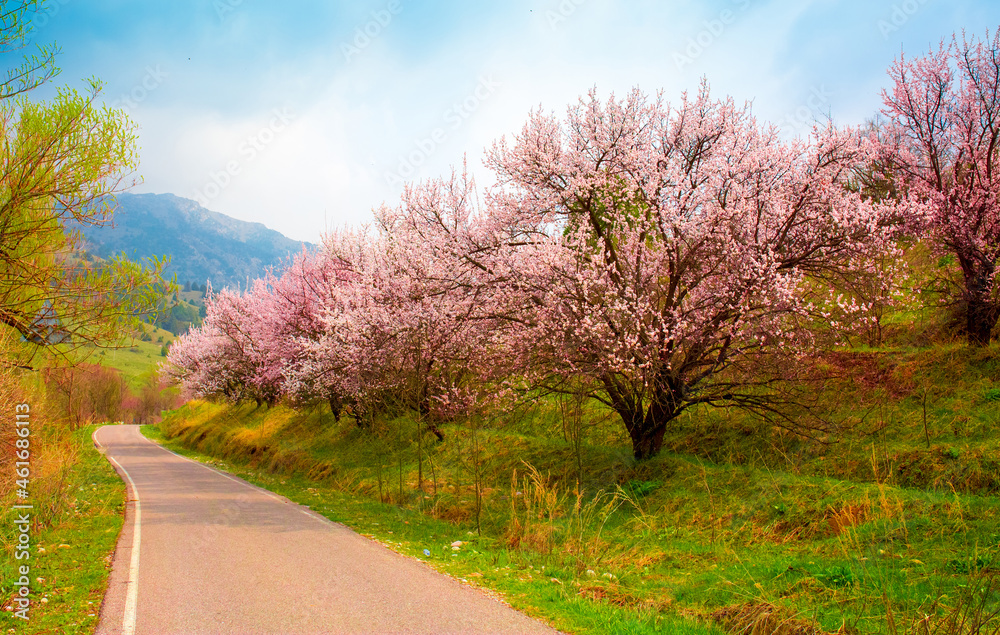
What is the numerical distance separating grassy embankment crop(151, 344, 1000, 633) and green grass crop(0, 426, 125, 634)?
417 centimetres

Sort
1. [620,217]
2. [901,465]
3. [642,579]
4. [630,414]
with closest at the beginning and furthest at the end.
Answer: [642,579] < [901,465] < [620,217] < [630,414]

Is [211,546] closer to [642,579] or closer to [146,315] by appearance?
[146,315]

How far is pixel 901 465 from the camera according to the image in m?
9.58

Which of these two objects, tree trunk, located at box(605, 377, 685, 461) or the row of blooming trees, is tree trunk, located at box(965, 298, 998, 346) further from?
tree trunk, located at box(605, 377, 685, 461)

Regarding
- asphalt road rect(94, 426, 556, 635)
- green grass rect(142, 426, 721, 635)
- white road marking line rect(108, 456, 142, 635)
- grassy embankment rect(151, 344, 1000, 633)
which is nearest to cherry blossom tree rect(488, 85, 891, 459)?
grassy embankment rect(151, 344, 1000, 633)

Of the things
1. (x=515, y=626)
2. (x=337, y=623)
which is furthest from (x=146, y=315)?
(x=515, y=626)

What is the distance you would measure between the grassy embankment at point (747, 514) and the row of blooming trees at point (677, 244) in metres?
1.32

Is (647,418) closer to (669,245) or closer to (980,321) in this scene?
(669,245)

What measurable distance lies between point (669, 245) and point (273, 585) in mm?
8968

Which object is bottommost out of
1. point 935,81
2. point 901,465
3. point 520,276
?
point 901,465

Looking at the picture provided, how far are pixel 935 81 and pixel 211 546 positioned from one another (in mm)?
16795

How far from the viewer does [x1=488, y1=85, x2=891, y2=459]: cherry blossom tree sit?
10773 millimetres

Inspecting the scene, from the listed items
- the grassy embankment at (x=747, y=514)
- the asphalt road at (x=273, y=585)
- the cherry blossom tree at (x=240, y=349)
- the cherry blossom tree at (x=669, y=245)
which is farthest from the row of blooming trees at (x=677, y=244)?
the cherry blossom tree at (x=240, y=349)

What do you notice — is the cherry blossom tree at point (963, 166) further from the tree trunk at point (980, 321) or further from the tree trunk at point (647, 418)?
the tree trunk at point (647, 418)
